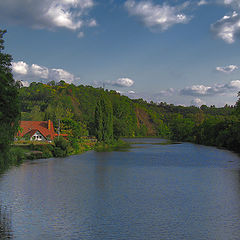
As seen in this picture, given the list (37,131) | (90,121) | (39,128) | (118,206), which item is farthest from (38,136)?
(118,206)

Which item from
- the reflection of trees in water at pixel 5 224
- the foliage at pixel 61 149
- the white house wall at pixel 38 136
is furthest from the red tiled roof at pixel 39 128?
the reflection of trees in water at pixel 5 224

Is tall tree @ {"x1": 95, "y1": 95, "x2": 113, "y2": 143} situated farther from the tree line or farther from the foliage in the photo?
the foliage

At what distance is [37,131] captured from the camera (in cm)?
7425

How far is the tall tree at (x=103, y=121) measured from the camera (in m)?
84.5

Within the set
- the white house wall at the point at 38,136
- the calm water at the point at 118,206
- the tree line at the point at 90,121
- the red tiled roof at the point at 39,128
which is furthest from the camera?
the white house wall at the point at 38,136

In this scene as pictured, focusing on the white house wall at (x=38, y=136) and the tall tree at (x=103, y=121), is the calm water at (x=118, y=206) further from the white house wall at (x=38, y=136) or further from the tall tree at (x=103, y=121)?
the tall tree at (x=103, y=121)

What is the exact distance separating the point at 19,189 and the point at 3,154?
9.09 metres

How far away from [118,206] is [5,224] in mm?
7185

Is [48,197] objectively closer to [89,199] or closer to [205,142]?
[89,199]

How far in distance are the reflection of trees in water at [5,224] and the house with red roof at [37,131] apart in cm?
5397

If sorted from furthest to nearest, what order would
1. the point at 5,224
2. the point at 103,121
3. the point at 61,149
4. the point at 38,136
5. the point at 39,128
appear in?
the point at 103,121 < the point at 39,128 < the point at 38,136 < the point at 61,149 < the point at 5,224

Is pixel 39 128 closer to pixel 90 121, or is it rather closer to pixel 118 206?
pixel 90 121

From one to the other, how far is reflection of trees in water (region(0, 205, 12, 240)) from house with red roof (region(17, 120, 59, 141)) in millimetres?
53974

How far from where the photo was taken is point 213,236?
14.8m
